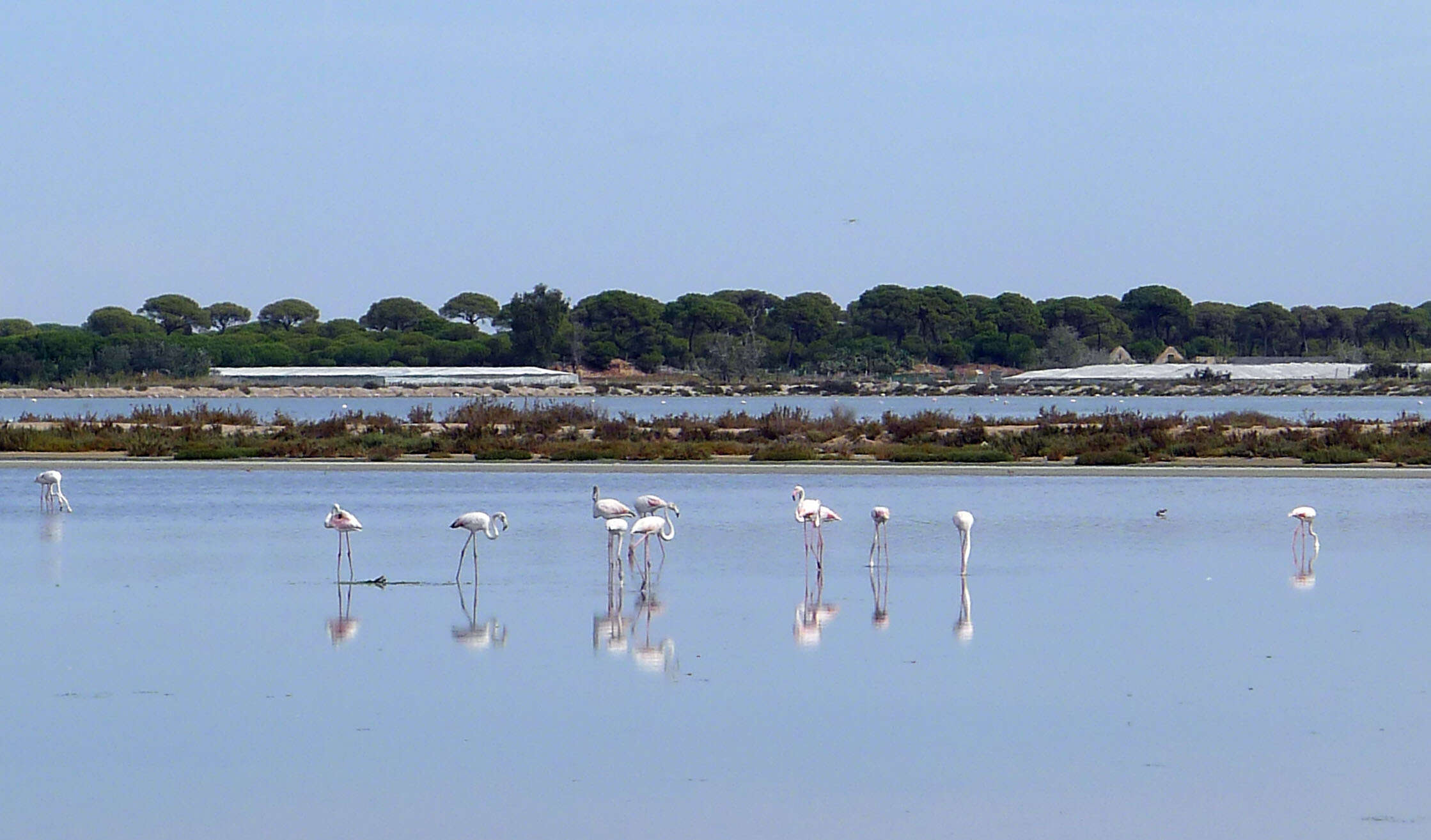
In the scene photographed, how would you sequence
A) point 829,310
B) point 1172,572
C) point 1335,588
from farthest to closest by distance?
point 829,310
point 1172,572
point 1335,588

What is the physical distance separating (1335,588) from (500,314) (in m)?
132

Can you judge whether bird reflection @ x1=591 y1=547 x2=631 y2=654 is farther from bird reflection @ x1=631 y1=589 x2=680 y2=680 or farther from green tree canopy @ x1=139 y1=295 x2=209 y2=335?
green tree canopy @ x1=139 y1=295 x2=209 y2=335

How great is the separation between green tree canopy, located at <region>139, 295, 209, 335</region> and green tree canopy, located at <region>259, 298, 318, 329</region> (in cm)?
636

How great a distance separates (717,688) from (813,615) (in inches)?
112

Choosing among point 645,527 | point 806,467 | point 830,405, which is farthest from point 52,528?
point 830,405

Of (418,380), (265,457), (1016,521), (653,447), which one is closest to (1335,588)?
(1016,521)

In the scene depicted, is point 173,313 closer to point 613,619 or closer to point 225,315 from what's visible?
point 225,315

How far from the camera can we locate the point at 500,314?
5625 inches

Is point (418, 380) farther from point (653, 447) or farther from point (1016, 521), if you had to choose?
point (1016, 521)

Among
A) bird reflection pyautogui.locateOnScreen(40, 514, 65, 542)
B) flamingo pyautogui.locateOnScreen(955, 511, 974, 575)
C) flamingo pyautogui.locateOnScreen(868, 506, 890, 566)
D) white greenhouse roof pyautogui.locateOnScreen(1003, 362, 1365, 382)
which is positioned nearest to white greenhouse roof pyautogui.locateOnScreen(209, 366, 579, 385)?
white greenhouse roof pyautogui.locateOnScreen(1003, 362, 1365, 382)

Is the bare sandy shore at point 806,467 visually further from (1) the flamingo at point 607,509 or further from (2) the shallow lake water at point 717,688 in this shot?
(1) the flamingo at point 607,509

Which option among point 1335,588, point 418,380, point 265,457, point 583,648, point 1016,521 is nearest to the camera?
point 583,648

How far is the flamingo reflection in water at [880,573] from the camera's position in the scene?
11898mm

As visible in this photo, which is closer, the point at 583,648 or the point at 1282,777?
the point at 1282,777
